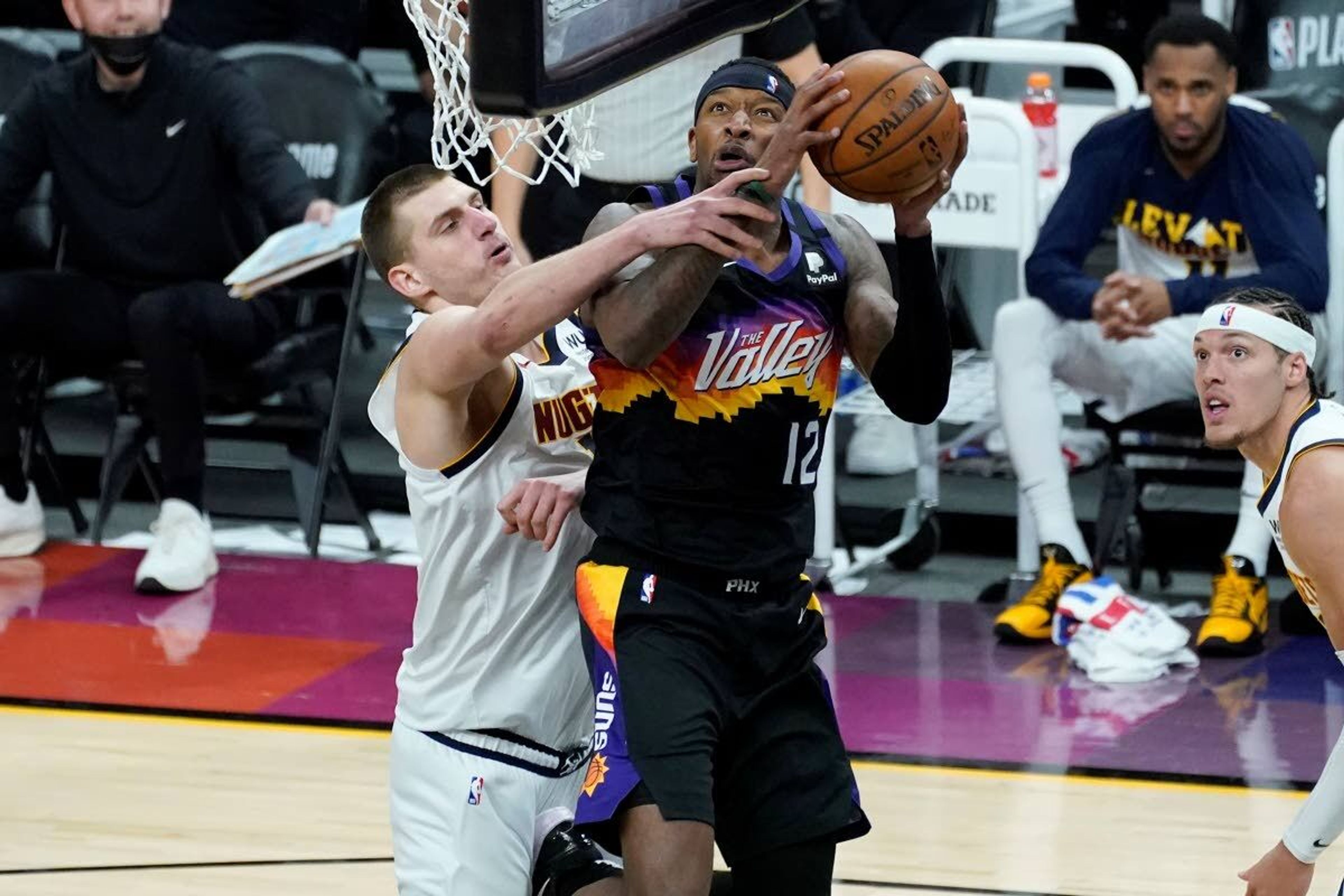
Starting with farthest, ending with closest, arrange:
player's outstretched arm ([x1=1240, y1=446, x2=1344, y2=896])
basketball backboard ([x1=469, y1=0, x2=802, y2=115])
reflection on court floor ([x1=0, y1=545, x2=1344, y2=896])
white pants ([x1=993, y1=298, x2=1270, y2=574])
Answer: white pants ([x1=993, y1=298, x2=1270, y2=574]) < reflection on court floor ([x1=0, y1=545, x2=1344, y2=896]) < player's outstretched arm ([x1=1240, y1=446, x2=1344, y2=896]) < basketball backboard ([x1=469, y1=0, x2=802, y2=115])

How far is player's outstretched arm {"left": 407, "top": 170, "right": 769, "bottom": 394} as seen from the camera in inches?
141

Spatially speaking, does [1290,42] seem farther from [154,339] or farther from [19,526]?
[19,526]

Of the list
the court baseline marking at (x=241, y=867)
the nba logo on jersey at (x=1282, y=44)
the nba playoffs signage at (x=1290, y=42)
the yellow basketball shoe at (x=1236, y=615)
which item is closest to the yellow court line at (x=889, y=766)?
the court baseline marking at (x=241, y=867)

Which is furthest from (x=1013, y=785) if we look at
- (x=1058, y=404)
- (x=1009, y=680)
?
(x=1058, y=404)

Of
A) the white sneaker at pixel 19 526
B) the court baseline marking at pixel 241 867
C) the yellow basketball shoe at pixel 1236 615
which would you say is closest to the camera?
the court baseline marking at pixel 241 867

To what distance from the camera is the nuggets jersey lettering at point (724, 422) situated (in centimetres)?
396

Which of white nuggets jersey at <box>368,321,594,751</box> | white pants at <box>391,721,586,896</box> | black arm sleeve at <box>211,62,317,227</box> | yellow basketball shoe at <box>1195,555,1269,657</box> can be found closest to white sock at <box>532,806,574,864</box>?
white pants at <box>391,721,586,896</box>

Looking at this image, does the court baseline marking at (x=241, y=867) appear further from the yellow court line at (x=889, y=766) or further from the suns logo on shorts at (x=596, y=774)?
the suns logo on shorts at (x=596, y=774)

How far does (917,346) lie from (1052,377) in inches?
137

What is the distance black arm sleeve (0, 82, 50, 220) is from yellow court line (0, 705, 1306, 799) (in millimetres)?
2471

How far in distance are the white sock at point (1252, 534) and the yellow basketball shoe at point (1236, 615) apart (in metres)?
0.02

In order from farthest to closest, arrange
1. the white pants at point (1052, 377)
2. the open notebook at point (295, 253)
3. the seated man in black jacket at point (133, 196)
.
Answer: the seated man in black jacket at point (133, 196)
the open notebook at point (295, 253)
the white pants at point (1052, 377)

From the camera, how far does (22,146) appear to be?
8.22 meters

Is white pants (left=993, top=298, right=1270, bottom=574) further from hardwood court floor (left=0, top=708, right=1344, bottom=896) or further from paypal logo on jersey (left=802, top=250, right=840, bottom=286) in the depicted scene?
paypal logo on jersey (left=802, top=250, right=840, bottom=286)
